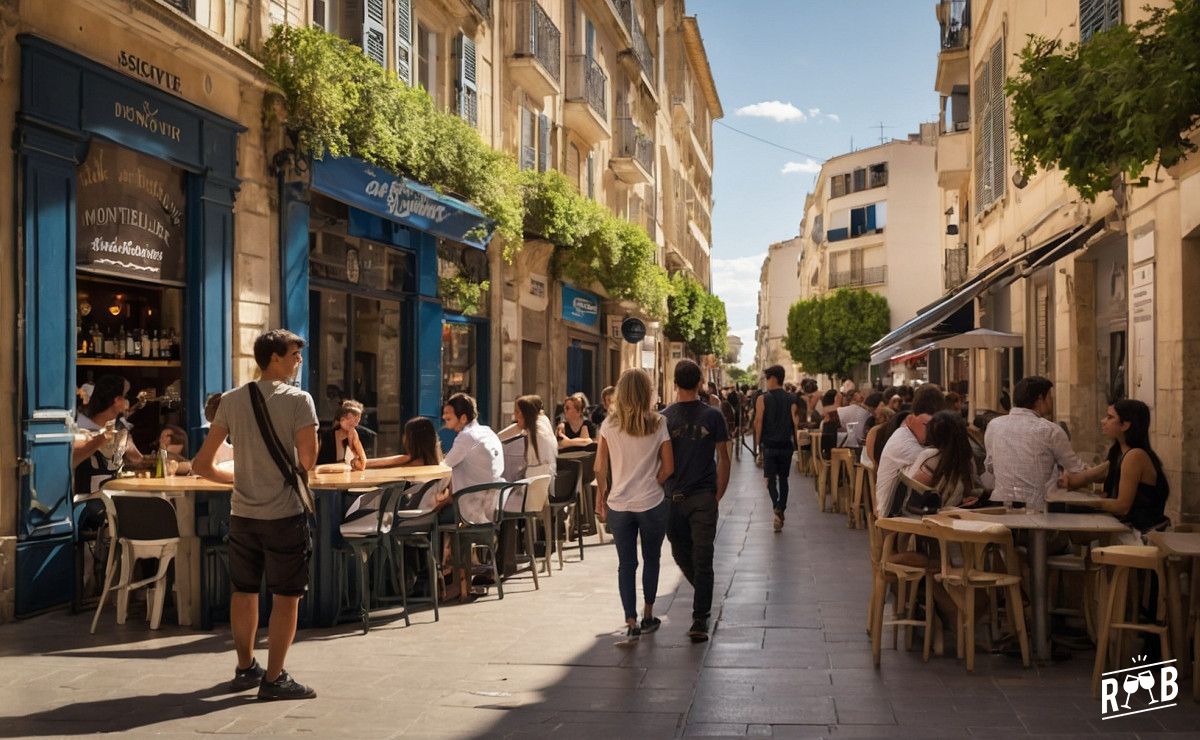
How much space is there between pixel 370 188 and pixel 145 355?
12.2ft

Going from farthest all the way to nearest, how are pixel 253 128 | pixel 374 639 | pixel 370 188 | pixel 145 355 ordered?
1. pixel 370 188
2. pixel 253 128
3. pixel 145 355
4. pixel 374 639

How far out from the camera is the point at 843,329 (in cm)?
6359

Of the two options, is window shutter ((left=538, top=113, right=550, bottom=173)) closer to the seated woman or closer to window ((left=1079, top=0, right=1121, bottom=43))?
window ((left=1079, top=0, right=1121, bottom=43))

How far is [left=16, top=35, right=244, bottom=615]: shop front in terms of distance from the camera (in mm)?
8219

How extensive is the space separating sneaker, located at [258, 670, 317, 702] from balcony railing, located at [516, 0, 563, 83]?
14823mm

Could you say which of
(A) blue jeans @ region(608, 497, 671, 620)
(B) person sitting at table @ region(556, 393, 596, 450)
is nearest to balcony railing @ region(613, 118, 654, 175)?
(B) person sitting at table @ region(556, 393, 596, 450)

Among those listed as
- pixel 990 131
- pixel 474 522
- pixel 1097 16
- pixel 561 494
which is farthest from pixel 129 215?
pixel 990 131

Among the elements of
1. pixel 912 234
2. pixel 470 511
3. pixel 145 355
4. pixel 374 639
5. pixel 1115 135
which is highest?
pixel 912 234

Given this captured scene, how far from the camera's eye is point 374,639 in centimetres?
771

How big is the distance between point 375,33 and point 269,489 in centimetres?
887

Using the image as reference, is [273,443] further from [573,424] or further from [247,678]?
[573,424]

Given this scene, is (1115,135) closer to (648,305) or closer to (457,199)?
(457,199)

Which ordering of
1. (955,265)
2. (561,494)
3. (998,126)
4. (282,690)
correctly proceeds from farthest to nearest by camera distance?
(955,265) → (998,126) → (561,494) → (282,690)

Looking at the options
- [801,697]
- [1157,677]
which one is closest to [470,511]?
[801,697]
